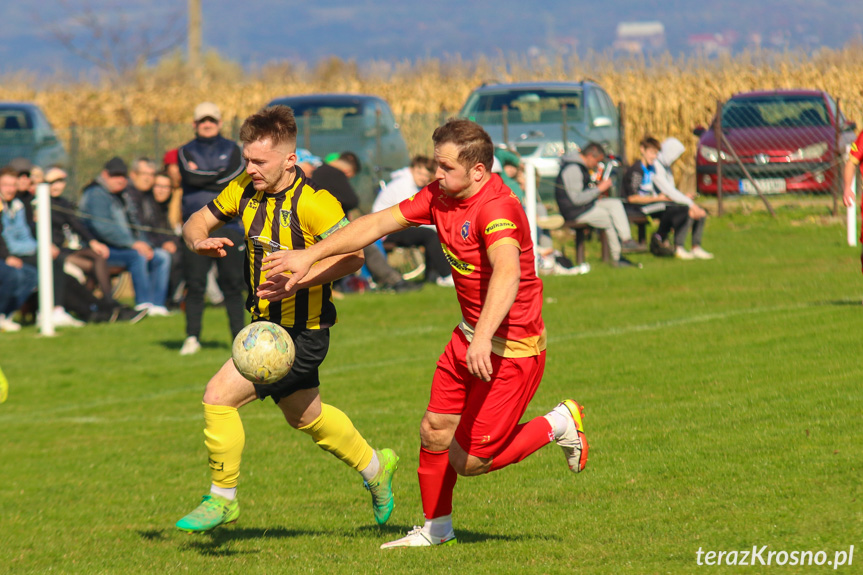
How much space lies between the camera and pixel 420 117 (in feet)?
76.3

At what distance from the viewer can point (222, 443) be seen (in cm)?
601

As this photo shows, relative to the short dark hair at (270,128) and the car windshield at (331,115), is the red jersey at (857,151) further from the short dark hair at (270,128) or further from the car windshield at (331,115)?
the car windshield at (331,115)

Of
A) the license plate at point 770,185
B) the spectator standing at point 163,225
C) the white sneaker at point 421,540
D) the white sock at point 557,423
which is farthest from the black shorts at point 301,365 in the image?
the license plate at point 770,185

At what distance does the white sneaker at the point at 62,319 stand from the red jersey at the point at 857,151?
972 cm

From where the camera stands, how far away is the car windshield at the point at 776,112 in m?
21.3

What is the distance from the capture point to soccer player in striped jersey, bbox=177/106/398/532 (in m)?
5.89

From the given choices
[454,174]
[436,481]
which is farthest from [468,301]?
[436,481]

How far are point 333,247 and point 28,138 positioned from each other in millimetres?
16988

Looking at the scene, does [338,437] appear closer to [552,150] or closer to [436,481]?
[436,481]

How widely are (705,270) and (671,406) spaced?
315 inches

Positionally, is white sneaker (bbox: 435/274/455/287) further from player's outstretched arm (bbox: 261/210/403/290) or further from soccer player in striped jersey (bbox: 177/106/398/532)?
player's outstretched arm (bbox: 261/210/403/290)

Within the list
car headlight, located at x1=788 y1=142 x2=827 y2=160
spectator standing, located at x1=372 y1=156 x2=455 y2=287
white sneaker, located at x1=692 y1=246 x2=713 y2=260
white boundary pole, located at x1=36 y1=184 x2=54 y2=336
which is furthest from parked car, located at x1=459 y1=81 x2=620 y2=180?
white boundary pole, located at x1=36 y1=184 x2=54 y2=336

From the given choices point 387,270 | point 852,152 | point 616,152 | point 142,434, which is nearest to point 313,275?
point 142,434

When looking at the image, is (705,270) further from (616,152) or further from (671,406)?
(671,406)
